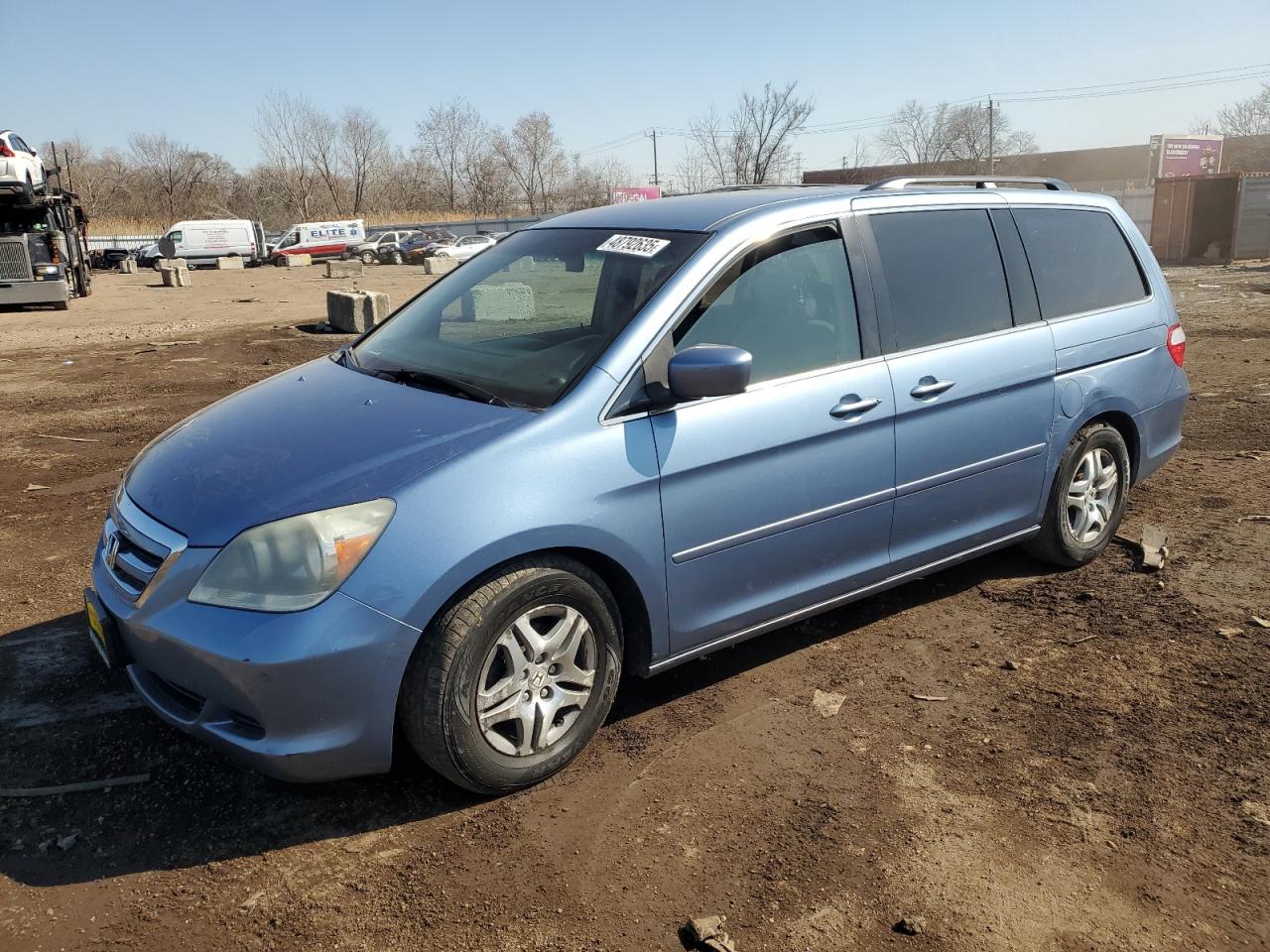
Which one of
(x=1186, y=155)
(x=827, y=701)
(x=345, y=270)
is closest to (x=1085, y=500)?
(x=827, y=701)

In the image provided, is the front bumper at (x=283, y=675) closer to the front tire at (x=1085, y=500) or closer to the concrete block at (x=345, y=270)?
the front tire at (x=1085, y=500)

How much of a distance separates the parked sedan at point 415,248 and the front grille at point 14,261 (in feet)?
76.8

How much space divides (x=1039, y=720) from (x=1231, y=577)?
6.32 feet

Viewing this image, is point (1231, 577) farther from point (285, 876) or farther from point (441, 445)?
point (285, 876)

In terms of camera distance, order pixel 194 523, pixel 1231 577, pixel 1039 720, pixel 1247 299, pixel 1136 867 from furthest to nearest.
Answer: pixel 1247 299
pixel 1231 577
pixel 1039 720
pixel 194 523
pixel 1136 867

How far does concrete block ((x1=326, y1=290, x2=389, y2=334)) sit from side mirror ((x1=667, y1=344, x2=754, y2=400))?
39.5 feet

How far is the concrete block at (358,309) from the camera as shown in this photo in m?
14.7

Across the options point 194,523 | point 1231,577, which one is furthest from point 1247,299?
point 194,523

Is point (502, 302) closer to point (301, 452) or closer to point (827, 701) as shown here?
point (301, 452)

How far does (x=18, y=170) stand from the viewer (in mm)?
20812

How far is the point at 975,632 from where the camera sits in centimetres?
424

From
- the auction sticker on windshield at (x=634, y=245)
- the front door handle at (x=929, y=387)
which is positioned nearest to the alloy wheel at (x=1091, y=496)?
the front door handle at (x=929, y=387)

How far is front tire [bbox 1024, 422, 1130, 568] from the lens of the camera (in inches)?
181

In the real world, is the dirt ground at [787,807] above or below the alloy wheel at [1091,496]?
below
